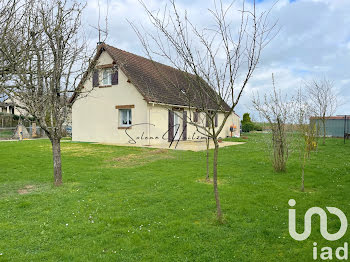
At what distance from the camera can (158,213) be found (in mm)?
4836

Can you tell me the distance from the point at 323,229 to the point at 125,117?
49.3ft

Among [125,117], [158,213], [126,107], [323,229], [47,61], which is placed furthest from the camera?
[125,117]

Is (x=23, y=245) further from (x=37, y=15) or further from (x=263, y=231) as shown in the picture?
(x=37, y=15)

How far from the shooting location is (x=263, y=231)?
163 inches

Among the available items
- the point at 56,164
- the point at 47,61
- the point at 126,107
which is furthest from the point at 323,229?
the point at 126,107

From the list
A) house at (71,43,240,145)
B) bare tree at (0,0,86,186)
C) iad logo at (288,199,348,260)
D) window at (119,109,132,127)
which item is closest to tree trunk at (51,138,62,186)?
bare tree at (0,0,86,186)

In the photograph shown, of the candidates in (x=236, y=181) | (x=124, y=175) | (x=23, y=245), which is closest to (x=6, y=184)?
(x=124, y=175)

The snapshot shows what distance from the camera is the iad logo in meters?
3.51

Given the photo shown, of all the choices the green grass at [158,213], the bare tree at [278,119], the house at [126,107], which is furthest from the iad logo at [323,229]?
the house at [126,107]

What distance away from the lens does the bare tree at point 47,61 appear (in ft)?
20.3

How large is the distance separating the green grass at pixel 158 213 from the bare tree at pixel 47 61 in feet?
5.20

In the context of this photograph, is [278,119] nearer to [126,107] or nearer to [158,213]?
[158,213]

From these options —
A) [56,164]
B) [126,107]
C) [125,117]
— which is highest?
[126,107]

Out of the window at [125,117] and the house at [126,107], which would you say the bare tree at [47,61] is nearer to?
the house at [126,107]
